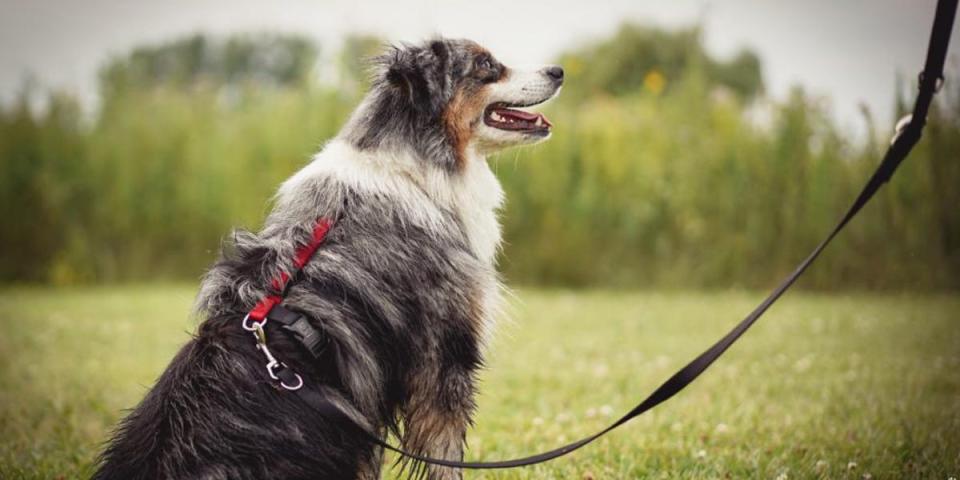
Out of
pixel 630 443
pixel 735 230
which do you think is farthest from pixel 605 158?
pixel 630 443

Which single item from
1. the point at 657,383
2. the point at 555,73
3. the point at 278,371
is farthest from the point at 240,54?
the point at 278,371

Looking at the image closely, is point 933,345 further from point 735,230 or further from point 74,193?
point 74,193

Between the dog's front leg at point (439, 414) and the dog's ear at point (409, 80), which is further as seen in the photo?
the dog's ear at point (409, 80)

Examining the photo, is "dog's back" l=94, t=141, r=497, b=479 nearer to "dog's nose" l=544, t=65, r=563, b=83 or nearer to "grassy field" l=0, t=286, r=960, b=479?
"grassy field" l=0, t=286, r=960, b=479

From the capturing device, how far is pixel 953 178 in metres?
9.84

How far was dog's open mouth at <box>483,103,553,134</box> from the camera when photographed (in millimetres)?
3373

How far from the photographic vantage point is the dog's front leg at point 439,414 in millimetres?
2805

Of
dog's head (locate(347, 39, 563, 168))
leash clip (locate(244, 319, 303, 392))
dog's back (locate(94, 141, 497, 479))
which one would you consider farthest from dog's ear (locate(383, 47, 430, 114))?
leash clip (locate(244, 319, 303, 392))

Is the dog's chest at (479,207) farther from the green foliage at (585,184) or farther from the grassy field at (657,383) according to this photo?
the green foliage at (585,184)

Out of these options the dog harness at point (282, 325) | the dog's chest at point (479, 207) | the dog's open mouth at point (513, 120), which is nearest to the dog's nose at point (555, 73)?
the dog's open mouth at point (513, 120)

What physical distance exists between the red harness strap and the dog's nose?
1.32 metres

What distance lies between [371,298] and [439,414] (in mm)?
502

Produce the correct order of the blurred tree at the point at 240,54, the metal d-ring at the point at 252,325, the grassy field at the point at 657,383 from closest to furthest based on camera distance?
the metal d-ring at the point at 252,325
the grassy field at the point at 657,383
the blurred tree at the point at 240,54

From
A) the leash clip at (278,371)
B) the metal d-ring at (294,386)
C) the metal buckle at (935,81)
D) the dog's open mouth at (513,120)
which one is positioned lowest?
the metal d-ring at (294,386)
